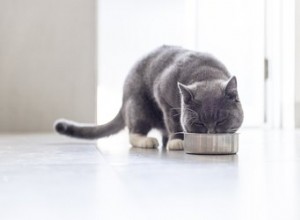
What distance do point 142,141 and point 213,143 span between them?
1.29ft

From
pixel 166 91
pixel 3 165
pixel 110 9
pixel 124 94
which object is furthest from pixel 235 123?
pixel 110 9

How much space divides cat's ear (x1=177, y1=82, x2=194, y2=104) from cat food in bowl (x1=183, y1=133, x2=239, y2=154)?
13 cm

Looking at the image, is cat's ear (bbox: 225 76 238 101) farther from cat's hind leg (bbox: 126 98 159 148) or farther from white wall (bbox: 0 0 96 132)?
white wall (bbox: 0 0 96 132)

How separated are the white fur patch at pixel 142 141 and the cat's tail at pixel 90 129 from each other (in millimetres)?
208

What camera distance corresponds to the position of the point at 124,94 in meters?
2.29

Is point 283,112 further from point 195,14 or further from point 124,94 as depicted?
point 124,94

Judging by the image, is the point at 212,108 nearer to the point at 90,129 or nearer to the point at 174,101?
the point at 174,101

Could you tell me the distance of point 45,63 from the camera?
3.34m

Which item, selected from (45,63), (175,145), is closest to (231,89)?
(175,145)

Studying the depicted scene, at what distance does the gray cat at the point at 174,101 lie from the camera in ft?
5.92

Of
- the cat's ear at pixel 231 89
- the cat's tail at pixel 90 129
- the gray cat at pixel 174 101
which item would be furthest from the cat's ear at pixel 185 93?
the cat's tail at pixel 90 129

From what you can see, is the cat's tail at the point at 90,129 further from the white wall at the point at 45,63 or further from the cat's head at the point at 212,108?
the white wall at the point at 45,63

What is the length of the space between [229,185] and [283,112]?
2.80 m

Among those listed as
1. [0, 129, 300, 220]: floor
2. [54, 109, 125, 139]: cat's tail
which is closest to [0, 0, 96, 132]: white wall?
[54, 109, 125, 139]: cat's tail
